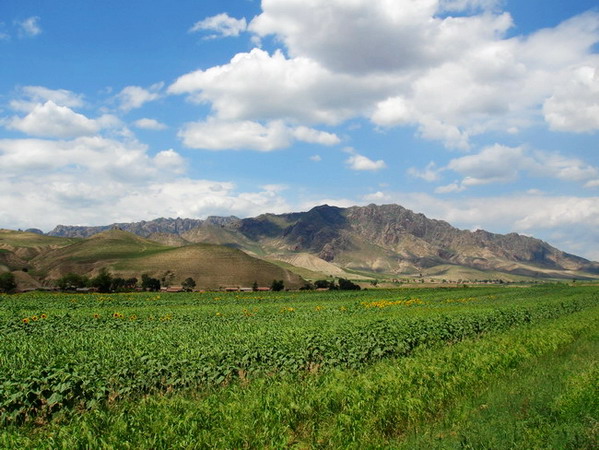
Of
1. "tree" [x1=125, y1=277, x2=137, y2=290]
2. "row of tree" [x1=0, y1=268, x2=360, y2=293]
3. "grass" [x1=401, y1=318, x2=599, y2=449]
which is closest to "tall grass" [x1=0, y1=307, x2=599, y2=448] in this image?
"grass" [x1=401, y1=318, x2=599, y2=449]

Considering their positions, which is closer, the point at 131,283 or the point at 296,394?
the point at 296,394

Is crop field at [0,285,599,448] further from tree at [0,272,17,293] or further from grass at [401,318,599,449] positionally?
tree at [0,272,17,293]

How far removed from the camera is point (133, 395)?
1258 centimetres

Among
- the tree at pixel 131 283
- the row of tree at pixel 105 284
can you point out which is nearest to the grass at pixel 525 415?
the row of tree at pixel 105 284

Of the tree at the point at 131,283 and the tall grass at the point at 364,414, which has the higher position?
the tall grass at the point at 364,414

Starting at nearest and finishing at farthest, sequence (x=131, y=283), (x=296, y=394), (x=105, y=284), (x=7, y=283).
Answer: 1. (x=296, y=394)
2. (x=7, y=283)
3. (x=105, y=284)
4. (x=131, y=283)

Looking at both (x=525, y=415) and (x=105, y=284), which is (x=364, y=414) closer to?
(x=525, y=415)

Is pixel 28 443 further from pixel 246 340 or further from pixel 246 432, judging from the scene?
pixel 246 340

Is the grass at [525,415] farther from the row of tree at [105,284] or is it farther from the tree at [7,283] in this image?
the tree at [7,283]

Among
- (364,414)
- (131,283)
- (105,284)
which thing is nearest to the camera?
(364,414)

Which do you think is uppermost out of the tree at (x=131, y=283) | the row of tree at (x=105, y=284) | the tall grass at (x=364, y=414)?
the tall grass at (x=364, y=414)

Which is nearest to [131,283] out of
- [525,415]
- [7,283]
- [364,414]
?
[7,283]

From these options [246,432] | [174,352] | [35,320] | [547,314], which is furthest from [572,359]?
[35,320]

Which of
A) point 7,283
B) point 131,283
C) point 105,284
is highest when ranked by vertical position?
point 7,283
